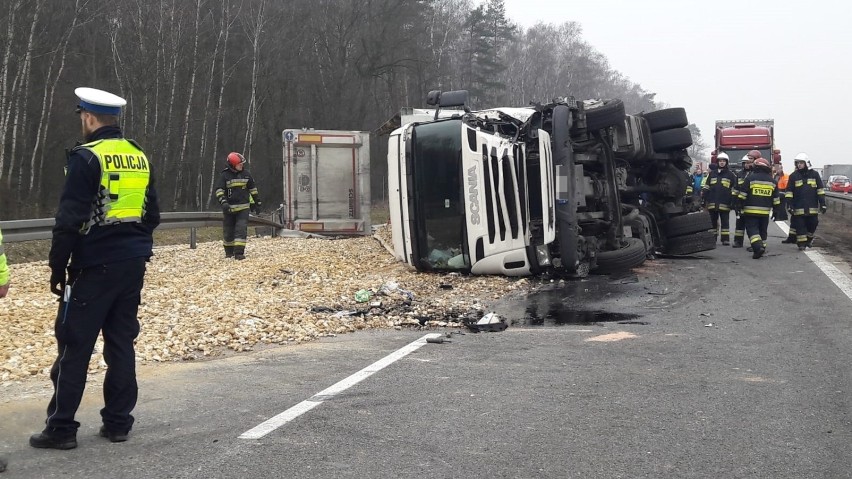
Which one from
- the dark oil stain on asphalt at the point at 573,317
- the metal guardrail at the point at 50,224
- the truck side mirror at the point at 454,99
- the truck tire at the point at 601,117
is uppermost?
→ the truck side mirror at the point at 454,99

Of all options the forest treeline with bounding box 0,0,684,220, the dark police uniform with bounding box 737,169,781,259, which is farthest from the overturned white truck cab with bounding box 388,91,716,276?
the forest treeline with bounding box 0,0,684,220

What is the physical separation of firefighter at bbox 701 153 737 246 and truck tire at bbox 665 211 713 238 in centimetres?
243

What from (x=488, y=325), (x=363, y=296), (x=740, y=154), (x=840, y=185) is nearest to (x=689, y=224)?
(x=363, y=296)

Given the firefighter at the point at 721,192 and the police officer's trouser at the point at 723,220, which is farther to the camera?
the police officer's trouser at the point at 723,220

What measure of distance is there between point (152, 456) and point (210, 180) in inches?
1274

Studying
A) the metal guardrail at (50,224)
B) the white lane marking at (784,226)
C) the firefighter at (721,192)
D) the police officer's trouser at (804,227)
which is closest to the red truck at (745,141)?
the white lane marking at (784,226)

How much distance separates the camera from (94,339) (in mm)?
4090

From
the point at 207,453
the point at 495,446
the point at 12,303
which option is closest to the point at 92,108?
the point at 207,453

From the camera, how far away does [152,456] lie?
12.6ft

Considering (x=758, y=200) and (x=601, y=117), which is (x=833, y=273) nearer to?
(x=758, y=200)

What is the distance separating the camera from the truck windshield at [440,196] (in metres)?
10.0

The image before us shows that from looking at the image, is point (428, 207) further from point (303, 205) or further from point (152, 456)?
point (303, 205)

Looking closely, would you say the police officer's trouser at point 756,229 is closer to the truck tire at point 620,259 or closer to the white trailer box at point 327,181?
the truck tire at point 620,259

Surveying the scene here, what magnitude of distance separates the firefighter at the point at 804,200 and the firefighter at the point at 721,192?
131 centimetres
